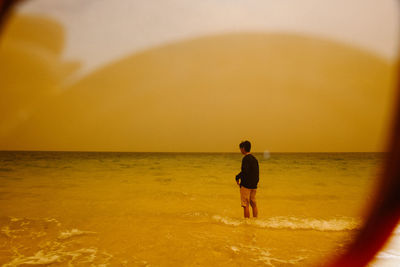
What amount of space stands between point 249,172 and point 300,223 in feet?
7.31

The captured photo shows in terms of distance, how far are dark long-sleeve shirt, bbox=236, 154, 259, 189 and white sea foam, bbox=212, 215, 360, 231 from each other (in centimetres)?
115

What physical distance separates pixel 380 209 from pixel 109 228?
5.43 meters

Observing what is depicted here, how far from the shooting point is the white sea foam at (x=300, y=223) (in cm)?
580

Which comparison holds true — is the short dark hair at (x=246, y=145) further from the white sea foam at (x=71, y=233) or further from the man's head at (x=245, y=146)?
the white sea foam at (x=71, y=233)

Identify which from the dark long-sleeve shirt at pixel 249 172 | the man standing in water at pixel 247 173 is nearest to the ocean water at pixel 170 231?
the man standing in water at pixel 247 173

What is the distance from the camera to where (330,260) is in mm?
3980

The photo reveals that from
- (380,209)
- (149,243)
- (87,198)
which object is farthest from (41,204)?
(380,209)

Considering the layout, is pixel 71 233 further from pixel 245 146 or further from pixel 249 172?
pixel 245 146

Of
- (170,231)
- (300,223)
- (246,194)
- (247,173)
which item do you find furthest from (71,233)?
(300,223)

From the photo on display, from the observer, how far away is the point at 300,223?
20.4ft

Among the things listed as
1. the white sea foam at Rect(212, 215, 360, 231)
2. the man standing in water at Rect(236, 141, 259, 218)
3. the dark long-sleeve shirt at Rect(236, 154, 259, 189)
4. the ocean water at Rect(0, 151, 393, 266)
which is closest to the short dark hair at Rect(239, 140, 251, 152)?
the man standing in water at Rect(236, 141, 259, 218)

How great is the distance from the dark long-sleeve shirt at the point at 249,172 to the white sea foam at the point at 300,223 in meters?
1.15

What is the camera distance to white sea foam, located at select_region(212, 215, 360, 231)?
5.80 m

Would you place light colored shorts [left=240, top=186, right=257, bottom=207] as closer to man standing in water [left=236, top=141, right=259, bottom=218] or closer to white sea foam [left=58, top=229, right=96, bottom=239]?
man standing in water [left=236, top=141, right=259, bottom=218]
